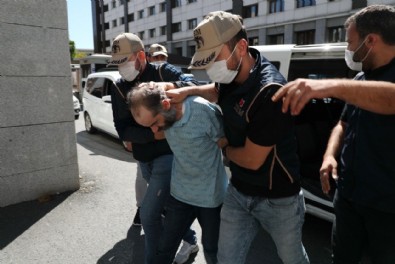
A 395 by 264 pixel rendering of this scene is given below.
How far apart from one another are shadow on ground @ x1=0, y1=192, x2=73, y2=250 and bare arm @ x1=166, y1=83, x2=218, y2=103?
249 centimetres

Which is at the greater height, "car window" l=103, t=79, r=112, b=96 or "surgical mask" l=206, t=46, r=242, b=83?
"surgical mask" l=206, t=46, r=242, b=83

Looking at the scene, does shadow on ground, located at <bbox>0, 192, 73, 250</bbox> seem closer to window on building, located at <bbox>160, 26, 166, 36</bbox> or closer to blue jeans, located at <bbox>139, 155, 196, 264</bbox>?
blue jeans, located at <bbox>139, 155, 196, 264</bbox>

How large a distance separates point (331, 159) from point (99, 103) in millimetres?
7323

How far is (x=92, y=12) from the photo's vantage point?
55906 millimetres

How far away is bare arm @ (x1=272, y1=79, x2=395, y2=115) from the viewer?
126cm

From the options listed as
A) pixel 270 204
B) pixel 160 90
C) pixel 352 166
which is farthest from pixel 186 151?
pixel 352 166

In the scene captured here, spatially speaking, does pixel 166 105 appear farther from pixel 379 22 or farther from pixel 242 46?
pixel 379 22

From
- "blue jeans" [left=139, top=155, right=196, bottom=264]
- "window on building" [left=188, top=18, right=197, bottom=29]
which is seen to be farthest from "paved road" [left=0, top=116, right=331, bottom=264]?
"window on building" [left=188, top=18, right=197, bottom=29]

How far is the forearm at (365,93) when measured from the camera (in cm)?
Answer: 131

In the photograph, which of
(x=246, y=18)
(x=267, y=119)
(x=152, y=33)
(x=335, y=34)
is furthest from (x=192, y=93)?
(x=152, y=33)

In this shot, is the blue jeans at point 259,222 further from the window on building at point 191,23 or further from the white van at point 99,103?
the window on building at point 191,23


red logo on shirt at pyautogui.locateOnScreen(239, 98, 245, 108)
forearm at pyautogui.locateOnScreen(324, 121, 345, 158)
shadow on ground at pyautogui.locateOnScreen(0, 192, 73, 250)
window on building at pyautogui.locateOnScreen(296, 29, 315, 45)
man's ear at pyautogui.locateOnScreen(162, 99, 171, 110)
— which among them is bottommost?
shadow on ground at pyautogui.locateOnScreen(0, 192, 73, 250)

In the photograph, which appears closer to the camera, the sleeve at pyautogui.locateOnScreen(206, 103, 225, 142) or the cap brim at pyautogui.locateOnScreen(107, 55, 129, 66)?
the sleeve at pyautogui.locateOnScreen(206, 103, 225, 142)

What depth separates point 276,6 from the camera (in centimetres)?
2767
